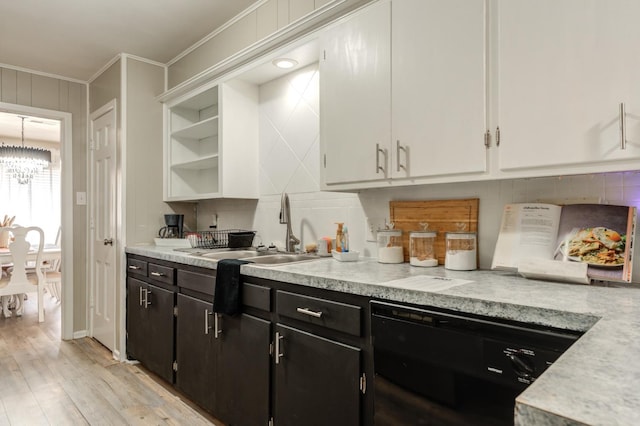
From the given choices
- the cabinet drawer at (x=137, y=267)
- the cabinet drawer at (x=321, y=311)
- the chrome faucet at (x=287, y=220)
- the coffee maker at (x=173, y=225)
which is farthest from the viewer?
the coffee maker at (x=173, y=225)

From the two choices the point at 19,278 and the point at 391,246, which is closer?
the point at 391,246

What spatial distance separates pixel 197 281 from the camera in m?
2.29

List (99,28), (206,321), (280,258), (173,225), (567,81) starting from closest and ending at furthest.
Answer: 1. (567,81)
2. (206,321)
3. (280,258)
4. (99,28)
5. (173,225)

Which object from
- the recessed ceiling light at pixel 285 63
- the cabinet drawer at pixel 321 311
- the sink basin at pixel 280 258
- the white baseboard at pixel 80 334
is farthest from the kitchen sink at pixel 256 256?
the white baseboard at pixel 80 334

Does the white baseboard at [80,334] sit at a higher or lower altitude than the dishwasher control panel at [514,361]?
lower

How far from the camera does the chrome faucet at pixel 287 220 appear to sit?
257cm

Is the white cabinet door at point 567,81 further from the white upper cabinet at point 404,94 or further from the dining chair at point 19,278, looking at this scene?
the dining chair at point 19,278

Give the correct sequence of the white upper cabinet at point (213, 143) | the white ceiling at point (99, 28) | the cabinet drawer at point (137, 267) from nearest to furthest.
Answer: the white ceiling at point (99, 28) < the white upper cabinet at point (213, 143) < the cabinet drawer at point (137, 267)

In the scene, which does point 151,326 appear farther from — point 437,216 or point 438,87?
point 438,87

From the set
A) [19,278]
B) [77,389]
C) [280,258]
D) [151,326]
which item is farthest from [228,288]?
[19,278]

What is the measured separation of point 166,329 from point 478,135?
226cm

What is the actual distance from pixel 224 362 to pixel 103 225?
230 centimetres

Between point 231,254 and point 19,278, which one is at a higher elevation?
point 231,254

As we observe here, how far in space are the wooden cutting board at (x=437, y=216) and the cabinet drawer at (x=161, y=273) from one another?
1.48 meters
